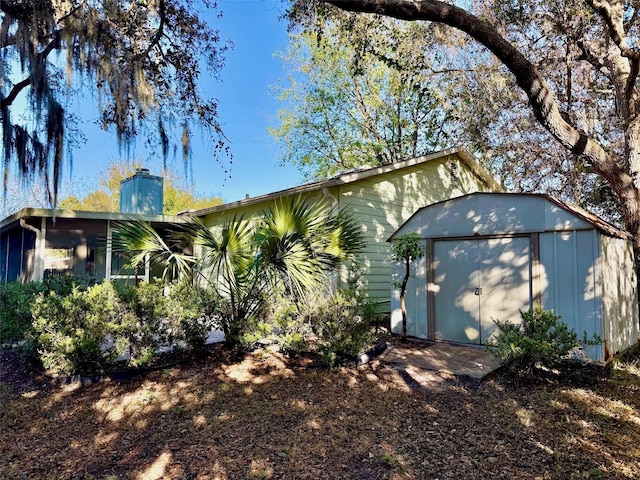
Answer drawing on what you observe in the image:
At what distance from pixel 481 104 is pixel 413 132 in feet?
30.1

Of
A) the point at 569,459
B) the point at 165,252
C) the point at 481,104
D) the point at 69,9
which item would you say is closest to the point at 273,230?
the point at 165,252

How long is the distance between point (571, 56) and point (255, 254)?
8.08 meters

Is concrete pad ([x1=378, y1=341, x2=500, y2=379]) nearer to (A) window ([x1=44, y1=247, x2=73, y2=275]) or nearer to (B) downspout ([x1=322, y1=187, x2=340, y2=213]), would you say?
(B) downspout ([x1=322, y1=187, x2=340, y2=213])

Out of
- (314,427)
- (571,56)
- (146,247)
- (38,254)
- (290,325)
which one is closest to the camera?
(314,427)

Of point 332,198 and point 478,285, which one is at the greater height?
point 332,198

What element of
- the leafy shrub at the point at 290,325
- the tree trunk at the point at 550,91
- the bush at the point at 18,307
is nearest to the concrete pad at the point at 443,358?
the leafy shrub at the point at 290,325

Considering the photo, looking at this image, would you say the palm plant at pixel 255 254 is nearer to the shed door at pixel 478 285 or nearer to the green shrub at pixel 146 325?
the green shrub at pixel 146 325

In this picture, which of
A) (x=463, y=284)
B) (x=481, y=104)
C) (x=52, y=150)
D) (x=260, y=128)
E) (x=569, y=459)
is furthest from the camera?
(x=260, y=128)

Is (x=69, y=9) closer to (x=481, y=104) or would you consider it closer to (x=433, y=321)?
(x=433, y=321)

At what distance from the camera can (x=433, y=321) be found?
7.39 m

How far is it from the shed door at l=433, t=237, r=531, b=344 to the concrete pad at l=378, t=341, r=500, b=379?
0.38 metres

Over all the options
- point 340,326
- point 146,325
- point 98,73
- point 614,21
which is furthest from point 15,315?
point 614,21

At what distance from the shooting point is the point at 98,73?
4848 mm

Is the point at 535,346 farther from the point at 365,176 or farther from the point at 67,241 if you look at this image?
the point at 67,241
